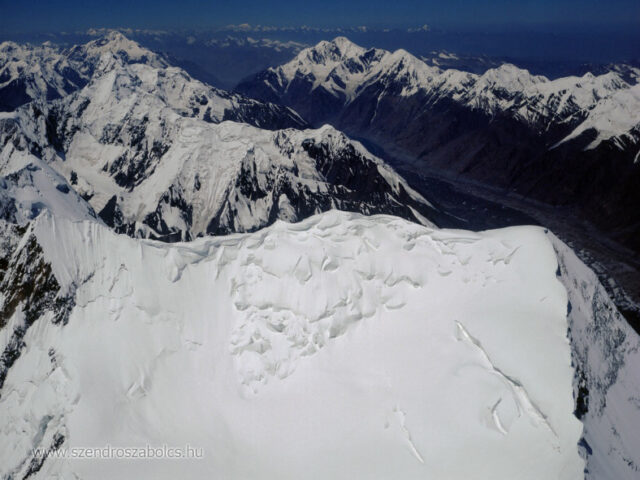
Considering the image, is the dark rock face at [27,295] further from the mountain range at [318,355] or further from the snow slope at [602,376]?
the snow slope at [602,376]

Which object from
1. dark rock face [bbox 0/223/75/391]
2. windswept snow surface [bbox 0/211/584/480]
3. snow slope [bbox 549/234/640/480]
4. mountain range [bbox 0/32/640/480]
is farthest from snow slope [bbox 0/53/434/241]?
snow slope [bbox 549/234/640/480]

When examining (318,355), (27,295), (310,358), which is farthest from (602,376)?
(27,295)

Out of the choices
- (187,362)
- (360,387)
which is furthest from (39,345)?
(360,387)

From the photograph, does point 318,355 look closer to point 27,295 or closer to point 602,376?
point 602,376

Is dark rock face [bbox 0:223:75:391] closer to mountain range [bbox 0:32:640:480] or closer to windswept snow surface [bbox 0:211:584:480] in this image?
mountain range [bbox 0:32:640:480]

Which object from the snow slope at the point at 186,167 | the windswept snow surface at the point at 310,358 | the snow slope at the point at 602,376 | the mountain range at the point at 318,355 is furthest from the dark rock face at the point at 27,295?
the snow slope at the point at 186,167

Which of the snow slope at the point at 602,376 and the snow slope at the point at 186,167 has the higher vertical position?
the snow slope at the point at 602,376

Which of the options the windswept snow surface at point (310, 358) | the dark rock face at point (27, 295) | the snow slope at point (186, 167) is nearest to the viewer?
the windswept snow surface at point (310, 358)

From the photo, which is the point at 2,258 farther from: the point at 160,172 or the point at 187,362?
the point at 160,172

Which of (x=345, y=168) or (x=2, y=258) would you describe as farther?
(x=345, y=168)
